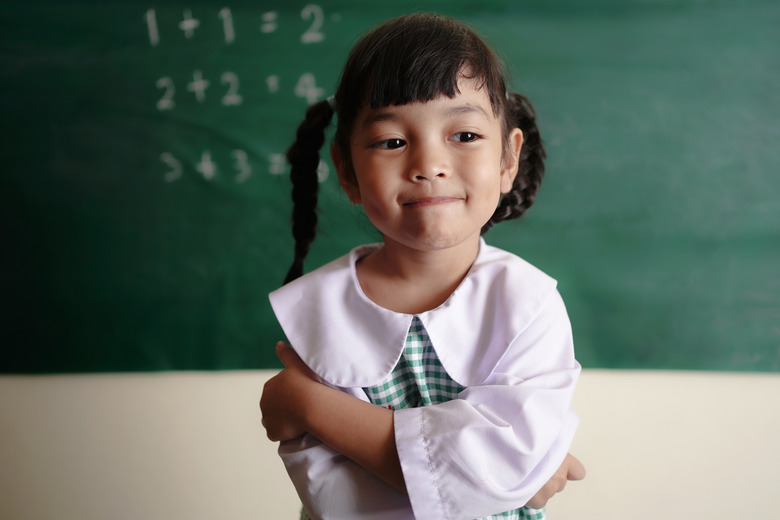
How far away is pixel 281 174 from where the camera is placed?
56.3 inches

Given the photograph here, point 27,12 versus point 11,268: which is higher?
point 27,12

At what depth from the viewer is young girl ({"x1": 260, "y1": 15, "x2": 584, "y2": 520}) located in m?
0.67

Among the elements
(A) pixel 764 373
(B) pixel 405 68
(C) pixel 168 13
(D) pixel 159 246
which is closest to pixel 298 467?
(B) pixel 405 68

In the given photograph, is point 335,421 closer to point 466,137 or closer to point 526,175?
point 466,137

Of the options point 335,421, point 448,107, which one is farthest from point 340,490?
point 448,107

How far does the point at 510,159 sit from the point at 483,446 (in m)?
0.40

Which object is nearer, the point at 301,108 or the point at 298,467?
the point at 298,467

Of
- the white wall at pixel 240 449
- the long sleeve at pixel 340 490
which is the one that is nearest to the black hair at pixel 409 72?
the long sleeve at pixel 340 490

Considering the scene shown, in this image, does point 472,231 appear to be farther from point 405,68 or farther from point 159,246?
point 159,246

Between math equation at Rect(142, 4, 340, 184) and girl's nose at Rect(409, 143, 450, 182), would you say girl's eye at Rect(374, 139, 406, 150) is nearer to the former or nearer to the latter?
girl's nose at Rect(409, 143, 450, 182)

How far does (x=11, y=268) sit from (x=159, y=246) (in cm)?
→ 36

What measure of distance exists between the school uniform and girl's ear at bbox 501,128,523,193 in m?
0.10

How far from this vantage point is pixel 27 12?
4.52ft

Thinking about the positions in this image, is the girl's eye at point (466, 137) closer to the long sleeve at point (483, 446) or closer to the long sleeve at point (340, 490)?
the long sleeve at point (483, 446)
